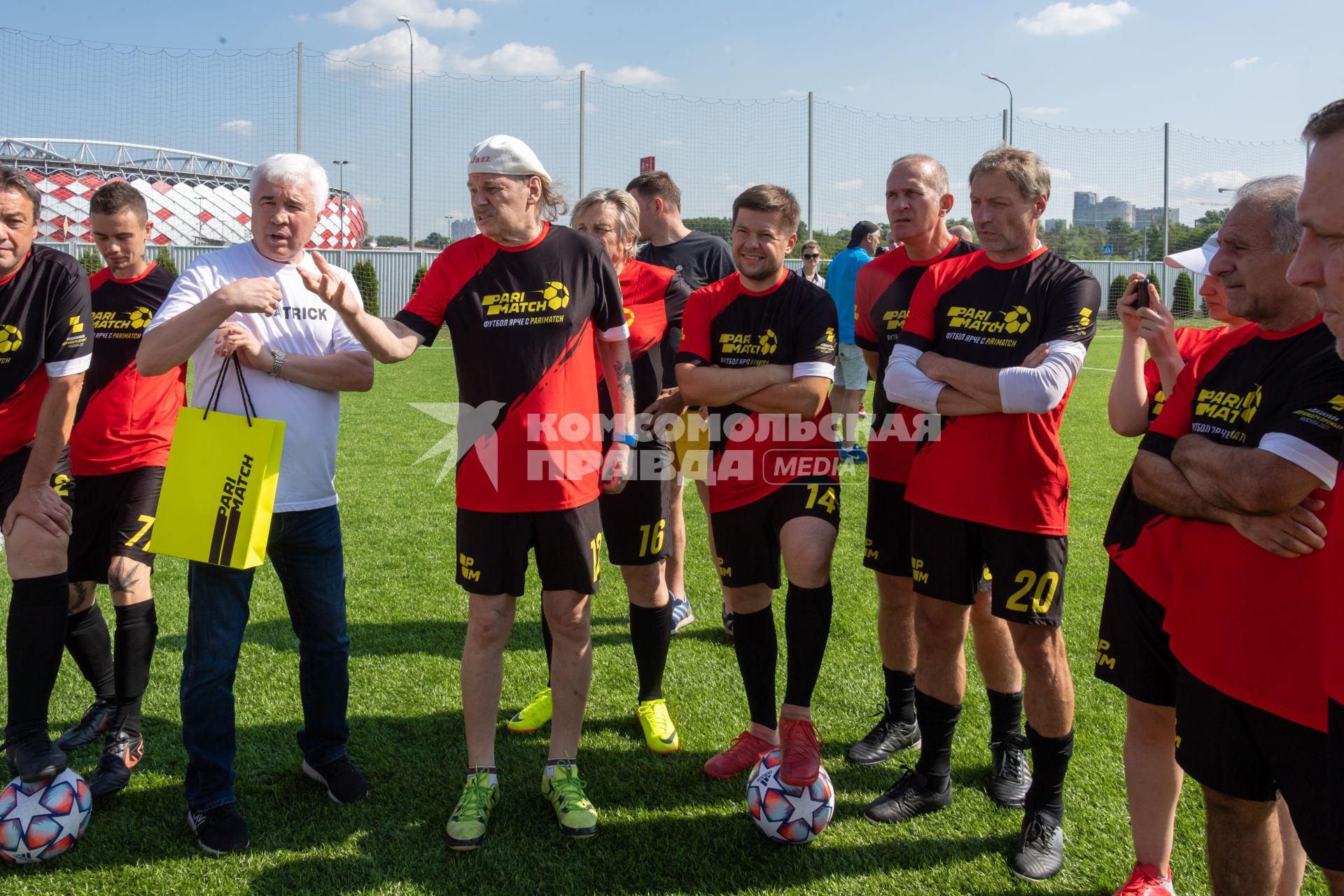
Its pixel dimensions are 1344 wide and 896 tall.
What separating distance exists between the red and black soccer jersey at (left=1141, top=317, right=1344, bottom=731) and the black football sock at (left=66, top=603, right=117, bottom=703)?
12.9ft

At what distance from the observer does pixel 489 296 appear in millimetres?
3248

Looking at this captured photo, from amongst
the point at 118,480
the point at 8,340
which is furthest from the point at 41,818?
the point at 8,340

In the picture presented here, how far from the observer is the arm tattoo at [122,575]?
3719 mm

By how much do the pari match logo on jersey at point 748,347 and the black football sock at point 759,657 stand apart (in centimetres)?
96

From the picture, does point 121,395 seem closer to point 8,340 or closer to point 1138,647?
point 8,340

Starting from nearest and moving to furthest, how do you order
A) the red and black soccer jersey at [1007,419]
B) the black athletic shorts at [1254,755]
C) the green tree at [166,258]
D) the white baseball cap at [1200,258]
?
the black athletic shorts at [1254,755]
the white baseball cap at [1200,258]
the red and black soccer jersey at [1007,419]
the green tree at [166,258]

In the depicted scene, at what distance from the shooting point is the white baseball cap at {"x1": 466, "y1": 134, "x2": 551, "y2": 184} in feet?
10.4

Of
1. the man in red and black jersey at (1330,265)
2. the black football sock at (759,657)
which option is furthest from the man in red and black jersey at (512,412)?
the man in red and black jersey at (1330,265)

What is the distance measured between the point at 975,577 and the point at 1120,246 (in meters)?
31.3

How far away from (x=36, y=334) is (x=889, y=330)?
125 inches

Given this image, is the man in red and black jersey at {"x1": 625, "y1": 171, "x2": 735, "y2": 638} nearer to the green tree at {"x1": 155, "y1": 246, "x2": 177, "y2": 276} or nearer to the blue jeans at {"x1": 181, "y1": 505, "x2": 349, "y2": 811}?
the blue jeans at {"x1": 181, "y1": 505, "x2": 349, "y2": 811}

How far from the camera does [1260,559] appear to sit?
212cm

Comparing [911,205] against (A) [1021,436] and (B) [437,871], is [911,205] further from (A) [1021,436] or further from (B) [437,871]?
(B) [437,871]

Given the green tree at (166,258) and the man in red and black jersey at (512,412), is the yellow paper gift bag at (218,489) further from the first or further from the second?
the green tree at (166,258)
